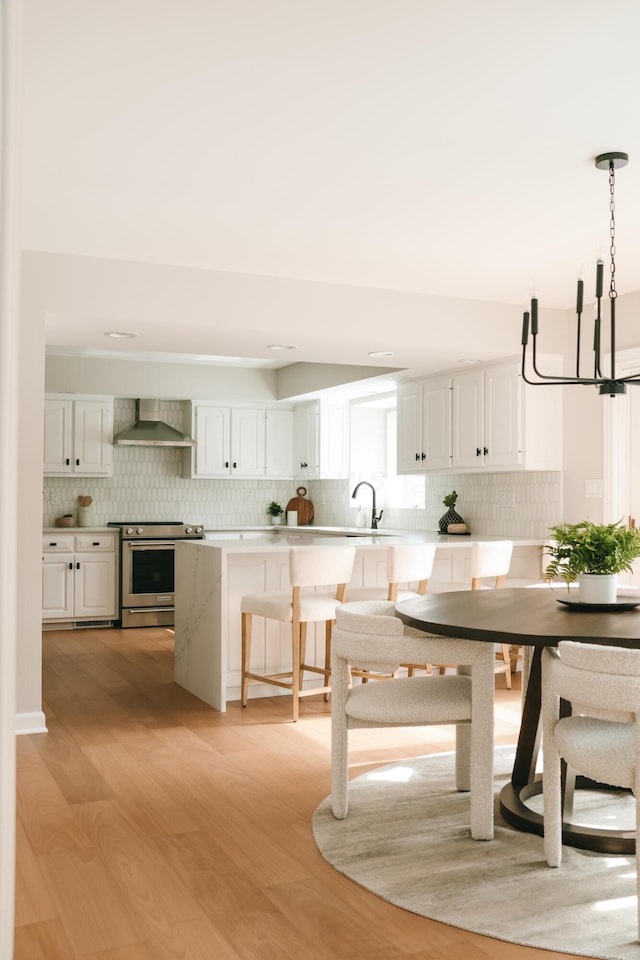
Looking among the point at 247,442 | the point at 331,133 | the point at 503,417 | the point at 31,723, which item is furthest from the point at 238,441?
the point at 331,133

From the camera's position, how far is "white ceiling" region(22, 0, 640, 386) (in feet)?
8.40

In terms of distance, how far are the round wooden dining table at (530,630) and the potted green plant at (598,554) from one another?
0.26 ft

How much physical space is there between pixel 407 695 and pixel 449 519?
394 centimetres

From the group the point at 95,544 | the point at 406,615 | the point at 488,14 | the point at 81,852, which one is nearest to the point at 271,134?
the point at 488,14

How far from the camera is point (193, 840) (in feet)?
10.5

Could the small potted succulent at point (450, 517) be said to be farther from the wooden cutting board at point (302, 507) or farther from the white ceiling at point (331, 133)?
the wooden cutting board at point (302, 507)

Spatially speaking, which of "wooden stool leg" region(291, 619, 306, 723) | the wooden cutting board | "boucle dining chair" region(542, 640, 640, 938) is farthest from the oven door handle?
"boucle dining chair" region(542, 640, 640, 938)

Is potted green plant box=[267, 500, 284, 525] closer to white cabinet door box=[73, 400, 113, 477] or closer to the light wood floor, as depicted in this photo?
white cabinet door box=[73, 400, 113, 477]

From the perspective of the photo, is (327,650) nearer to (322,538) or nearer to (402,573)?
(402,573)

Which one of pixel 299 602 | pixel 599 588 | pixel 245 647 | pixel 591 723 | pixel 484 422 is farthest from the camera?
pixel 484 422

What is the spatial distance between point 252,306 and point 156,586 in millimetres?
3991

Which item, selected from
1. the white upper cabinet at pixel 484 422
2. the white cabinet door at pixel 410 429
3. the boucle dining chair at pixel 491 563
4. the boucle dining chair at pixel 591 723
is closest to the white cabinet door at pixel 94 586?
the white cabinet door at pixel 410 429

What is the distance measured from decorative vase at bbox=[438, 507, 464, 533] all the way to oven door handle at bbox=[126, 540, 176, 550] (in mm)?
2645

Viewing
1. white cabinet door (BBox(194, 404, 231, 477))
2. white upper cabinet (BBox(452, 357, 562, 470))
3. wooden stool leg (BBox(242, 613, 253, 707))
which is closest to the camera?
wooden stool leg (BBox(242, 613, 253, 707))
